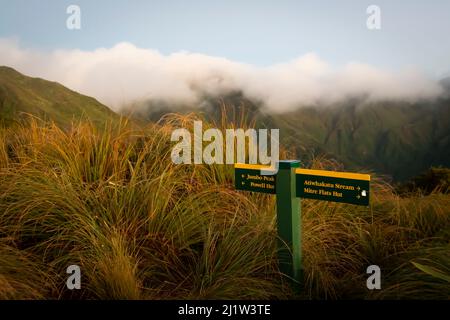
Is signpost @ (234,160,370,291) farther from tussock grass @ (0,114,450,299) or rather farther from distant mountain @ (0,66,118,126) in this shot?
distant mountain @ (0,66,118,126)

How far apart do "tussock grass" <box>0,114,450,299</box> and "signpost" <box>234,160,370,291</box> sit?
0.14 meters

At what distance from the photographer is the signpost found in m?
3.63

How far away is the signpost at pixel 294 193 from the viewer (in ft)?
11.9

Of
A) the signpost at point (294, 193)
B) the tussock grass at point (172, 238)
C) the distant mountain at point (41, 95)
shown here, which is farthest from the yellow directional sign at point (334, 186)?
the distant mountain at point (41, 95)

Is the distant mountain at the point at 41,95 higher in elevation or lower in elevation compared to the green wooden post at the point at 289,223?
higher

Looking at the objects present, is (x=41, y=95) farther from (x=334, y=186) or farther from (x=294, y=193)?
(x=334, y=186)

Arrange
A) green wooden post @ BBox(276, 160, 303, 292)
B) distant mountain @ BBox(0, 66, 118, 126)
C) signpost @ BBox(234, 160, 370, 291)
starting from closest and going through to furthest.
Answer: signpost @ BBox(234, 160, 370, 291) → green wooden post @ BBox(276, 160, 303, 292) → distant mountain @ BBox(0, 66, 118, 126)

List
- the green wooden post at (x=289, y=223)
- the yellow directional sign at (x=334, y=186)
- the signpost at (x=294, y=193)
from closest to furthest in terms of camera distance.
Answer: the yellow directional sign at (x=334, y=186)
the signpost at (x=294, y=193)
the green wooden post at (x=289, y=223)

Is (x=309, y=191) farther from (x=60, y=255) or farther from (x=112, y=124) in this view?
(x=112, y=124)

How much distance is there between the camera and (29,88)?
489ft

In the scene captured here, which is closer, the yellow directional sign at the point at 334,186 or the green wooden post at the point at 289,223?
the yellow directional sign at the point at 334,186

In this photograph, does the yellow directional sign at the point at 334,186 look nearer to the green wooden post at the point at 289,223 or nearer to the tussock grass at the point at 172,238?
the green wooden post at the point at 289,223

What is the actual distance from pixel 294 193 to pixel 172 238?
1047mm

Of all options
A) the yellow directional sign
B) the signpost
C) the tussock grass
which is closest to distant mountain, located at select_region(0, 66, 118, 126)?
the tussock grass
